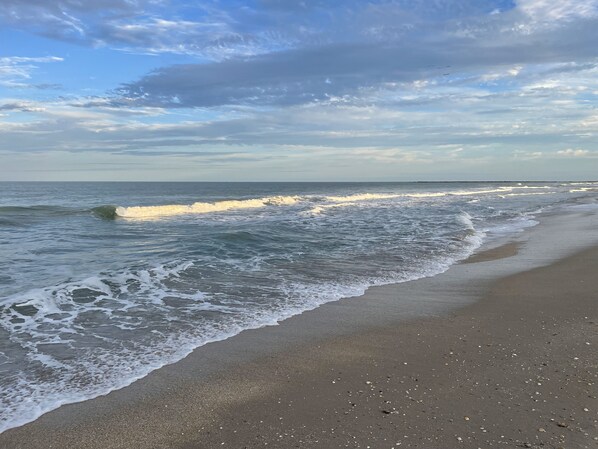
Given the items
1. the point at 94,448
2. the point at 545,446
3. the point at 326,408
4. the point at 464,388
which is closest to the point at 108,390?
the point at 94,448

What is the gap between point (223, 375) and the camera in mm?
5184

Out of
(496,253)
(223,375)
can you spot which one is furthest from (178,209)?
(223,375)

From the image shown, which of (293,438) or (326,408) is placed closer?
(293,438)

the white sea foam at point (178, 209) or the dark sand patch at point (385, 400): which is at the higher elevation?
the white sea foam at point (178, 209)

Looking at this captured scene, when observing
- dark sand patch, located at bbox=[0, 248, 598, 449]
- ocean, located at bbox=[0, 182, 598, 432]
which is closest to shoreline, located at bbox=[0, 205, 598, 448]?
dark sand patch, located at bbox=[0, 248, 598, 449]

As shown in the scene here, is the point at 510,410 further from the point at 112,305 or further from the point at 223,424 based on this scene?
the point at 112,305

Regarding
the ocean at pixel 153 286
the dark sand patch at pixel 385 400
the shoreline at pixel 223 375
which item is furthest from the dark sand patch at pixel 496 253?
the dark sand patch at pixel 385 400

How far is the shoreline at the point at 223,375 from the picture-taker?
13.1 ft

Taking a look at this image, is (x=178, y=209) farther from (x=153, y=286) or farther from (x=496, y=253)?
(x=153, y=286)

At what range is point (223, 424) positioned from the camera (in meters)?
4.08

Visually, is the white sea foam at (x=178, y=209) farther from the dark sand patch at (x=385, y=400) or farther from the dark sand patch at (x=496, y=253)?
the dark sand patch at (x=385, y=400)

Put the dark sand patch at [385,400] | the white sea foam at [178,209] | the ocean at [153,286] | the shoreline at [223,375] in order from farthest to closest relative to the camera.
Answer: the white sea foam at [178,209] < the ocean at [153,286] < the shoreline at [223,375] < the dark sand patch at [385,400]

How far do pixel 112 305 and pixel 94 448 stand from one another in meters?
4.72

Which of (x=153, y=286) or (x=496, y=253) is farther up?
(x=496, y=253)
